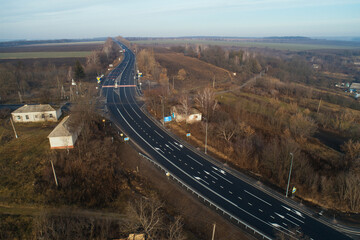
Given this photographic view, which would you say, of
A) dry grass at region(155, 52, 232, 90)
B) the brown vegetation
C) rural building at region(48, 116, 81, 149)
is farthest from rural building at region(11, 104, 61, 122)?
dry grass at region(155, 52, 232, 90)

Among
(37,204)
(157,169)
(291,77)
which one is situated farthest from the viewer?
(291,77)

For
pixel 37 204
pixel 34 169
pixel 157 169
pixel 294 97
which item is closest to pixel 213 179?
pixel 157 169

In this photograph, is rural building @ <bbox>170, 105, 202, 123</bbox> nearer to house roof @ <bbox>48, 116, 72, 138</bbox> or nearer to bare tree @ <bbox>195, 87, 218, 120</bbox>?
bare tree @ <bbox>195, 87, 218, 120</bbox>

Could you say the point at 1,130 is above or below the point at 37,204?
above

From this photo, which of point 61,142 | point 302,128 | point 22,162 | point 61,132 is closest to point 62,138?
point 61,142

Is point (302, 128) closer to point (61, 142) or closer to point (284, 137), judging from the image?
point (284, 137)

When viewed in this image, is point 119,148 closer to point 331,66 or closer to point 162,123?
point 162,123

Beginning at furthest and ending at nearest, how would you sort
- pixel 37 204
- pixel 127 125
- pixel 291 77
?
pixel 291 77 < pixel 127 125 < pixel 37 204

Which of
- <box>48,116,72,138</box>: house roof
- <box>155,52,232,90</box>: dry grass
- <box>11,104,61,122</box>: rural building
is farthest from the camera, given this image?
<box>155,52,232,90</box>: dry grass
